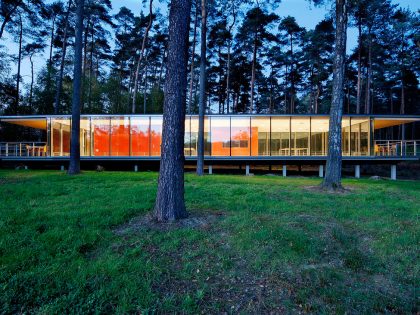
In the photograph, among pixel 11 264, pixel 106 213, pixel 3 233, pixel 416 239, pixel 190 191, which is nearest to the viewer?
pixel 11 264

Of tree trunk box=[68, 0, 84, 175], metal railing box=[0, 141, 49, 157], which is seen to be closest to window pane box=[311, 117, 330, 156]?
tree trunk box=[68, 0, 84, 175]

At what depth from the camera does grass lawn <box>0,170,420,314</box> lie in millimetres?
2104

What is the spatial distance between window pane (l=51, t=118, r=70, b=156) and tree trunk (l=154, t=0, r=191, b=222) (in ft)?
43.2

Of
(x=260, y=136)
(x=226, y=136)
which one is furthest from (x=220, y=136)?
(x=260, y=136)

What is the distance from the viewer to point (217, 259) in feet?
9.31

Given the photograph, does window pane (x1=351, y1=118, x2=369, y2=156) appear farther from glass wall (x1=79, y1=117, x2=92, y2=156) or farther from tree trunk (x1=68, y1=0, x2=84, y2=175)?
glass wall (x1=79, y1=117, x2=92, y2=156)

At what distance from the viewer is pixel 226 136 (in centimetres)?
1441

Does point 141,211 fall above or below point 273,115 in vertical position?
below

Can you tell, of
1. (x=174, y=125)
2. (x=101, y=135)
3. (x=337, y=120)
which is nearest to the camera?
(x=174, y=125)

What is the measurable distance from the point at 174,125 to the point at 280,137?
465 inches

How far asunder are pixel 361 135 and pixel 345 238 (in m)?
13.2

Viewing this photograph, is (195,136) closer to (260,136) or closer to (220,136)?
(220,136)

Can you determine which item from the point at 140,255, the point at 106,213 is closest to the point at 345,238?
the point at 140,255

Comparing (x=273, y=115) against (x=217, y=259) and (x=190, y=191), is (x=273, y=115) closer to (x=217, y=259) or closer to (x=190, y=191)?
(x=190, y=191)
